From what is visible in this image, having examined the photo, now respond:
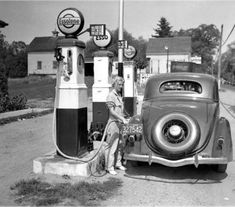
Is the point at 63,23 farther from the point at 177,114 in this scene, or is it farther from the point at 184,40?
the point at 184,40

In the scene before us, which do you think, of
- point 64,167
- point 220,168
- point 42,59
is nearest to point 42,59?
point 42,59

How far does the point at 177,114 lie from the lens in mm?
6219

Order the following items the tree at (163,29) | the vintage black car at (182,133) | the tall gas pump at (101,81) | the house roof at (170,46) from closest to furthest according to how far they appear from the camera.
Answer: the vintage black car at (182,133) → the tall gas pump at (101,81) → the house roof at (170,46) → the tree at (163,29)

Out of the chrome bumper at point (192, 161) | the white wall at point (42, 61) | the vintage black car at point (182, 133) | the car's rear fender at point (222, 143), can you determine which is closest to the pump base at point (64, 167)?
the vintage black car at point (182, 133)

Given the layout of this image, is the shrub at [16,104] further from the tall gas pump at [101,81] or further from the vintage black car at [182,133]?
the vintage black car at [182,133]

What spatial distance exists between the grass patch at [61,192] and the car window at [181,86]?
2.52 meters

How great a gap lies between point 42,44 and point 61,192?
71850 millimetres

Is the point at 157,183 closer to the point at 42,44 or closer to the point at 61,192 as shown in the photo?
the point at 61,192

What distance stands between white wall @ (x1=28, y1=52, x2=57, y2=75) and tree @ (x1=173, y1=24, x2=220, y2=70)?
4892 centimetres

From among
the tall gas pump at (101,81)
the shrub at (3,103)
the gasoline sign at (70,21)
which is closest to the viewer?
the gasoline sign at (70,21)

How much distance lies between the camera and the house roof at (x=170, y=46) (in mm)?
78500

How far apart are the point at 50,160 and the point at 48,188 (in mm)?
924

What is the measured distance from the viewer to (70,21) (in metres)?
6.39

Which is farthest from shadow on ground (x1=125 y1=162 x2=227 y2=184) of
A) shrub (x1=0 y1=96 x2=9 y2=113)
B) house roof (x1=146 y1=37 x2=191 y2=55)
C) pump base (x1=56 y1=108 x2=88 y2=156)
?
house roof (x1=146 y1=37 x2=191 y2=55)
